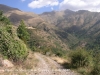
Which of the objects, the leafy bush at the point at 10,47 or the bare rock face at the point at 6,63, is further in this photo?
the leafy bush at the point at 10,47

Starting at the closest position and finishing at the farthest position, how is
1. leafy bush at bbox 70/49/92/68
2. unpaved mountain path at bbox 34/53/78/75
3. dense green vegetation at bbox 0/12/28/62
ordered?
unpaved mountain path at bbox 34/53/78/75, dense green vegetation at bbox 0/12/28/62, leafy bush at bbox 70/49/92/68

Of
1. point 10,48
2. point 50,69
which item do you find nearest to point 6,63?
point 10,48

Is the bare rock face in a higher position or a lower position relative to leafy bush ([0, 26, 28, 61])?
lower

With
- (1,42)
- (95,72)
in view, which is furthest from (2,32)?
(95,72)

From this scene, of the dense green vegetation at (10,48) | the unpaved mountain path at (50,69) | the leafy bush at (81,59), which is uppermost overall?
the dense green vegetation at (10,48)

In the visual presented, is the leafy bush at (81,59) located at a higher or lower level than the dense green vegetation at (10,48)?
lower

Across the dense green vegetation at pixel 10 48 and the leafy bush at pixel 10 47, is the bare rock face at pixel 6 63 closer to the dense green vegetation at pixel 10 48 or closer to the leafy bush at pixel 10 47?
the dense green vegetation at pixel 10 48

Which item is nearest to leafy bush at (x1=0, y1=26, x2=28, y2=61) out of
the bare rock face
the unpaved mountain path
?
the bare rock face

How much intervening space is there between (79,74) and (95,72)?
1258mm

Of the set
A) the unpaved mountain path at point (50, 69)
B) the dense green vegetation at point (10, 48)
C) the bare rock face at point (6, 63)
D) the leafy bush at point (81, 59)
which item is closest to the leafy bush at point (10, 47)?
the dense green vegetation at point (10, 48)

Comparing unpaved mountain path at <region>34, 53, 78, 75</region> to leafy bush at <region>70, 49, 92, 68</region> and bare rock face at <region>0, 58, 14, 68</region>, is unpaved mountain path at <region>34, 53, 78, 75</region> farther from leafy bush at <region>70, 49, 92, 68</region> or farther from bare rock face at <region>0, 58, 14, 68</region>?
bare rock face at <region>0, 58, 14, 68</region>

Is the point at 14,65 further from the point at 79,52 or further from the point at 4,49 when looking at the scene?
the point at 79,52

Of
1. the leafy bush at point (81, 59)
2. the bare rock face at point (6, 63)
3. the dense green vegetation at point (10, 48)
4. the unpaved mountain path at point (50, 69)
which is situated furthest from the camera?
the leafy bush at point (81, 59)

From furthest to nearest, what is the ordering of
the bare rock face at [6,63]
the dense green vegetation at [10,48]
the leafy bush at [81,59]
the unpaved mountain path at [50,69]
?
the leafy bush at [81,59] → the dense green vegetation at [10,48] → the bare rock face at [6,63] → the unpaved mountain path at [50,69]
